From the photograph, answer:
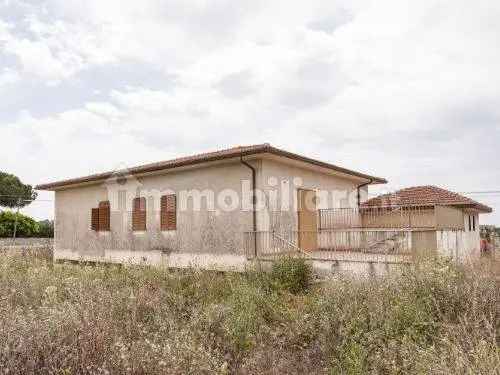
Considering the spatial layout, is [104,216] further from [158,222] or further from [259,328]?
[259,328]

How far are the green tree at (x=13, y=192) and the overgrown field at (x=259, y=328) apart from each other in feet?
149

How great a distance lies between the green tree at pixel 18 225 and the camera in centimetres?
3603

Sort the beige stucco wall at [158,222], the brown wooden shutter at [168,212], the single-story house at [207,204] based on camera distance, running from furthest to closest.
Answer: the brown wooden shutter at [168,212] < the beige stucco wall at [158,222] < the single-story house at [207,204]

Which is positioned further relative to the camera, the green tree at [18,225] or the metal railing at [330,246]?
the green tree at [18,225]

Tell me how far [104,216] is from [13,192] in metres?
38.5

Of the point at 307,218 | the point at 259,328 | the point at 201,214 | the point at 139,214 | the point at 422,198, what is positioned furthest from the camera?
the point at 422,198

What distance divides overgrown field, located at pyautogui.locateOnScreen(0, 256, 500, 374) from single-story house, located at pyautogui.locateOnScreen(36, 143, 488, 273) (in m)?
3.20

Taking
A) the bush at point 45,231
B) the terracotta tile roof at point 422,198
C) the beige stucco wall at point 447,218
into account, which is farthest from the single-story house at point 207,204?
the bush at point 45,231

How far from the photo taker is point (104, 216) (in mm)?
17141

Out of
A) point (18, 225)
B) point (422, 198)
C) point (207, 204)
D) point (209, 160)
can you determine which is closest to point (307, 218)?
point (207, 204)

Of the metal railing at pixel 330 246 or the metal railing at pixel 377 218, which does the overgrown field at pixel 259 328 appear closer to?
the metal railing at pixel 330 246

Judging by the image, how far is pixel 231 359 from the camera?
544 cm

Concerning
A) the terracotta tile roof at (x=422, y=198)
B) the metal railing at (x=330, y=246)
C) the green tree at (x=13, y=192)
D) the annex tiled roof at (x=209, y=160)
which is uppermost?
the green tree at (x=13, y=192)

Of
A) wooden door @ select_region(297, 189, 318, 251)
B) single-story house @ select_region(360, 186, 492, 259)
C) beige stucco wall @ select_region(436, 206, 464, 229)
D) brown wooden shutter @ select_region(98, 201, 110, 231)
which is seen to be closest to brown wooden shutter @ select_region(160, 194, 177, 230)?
brown wooden shutter @ select_region(98, 201, 110, 231)
